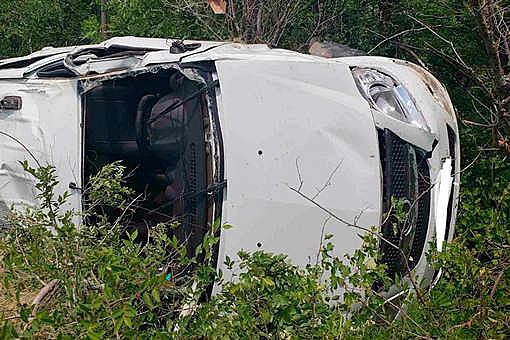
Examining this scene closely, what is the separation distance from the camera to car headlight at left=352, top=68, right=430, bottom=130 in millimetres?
4145

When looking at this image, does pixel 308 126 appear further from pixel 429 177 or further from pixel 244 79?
pixel 429 177

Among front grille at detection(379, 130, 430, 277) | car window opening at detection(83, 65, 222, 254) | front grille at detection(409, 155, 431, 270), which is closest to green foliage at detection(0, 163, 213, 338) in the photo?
car window opening at detection(83, 65, 222, 254)

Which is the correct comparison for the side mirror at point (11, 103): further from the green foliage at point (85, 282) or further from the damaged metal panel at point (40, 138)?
the green foliage at point (85, 282)

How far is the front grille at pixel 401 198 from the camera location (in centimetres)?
391

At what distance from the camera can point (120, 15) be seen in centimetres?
774

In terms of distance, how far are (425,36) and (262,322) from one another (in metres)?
4.61

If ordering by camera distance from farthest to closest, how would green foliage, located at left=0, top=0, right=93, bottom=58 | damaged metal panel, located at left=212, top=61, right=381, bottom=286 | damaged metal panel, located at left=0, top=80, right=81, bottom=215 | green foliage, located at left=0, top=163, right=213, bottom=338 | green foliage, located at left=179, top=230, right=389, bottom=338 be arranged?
green foliage, located at left=0, top=0, right=93, bottom=58
damaged metal panel, located at left=0, top=80, right=81, bottom=215
damaged metal panel, located at left=212, top=61, right=381, bottom=286
green foliage, located at left=179, top=230, right=389, bottom=338
green foliage, located at left=0, top=163, right=213, bottom=338

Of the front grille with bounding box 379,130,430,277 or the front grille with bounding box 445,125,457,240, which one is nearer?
the front grille with bounding box 379,130,430,277

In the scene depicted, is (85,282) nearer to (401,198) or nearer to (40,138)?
(40,138)

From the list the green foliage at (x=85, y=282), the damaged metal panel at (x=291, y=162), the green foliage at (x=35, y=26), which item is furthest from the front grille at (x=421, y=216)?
the green foliage at (x=35, y=26)

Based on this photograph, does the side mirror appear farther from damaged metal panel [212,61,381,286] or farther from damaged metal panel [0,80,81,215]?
damaged metal panel [212,61,381,286]

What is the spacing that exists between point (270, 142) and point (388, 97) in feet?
3.17

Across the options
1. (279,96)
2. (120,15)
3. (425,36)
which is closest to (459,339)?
(279,96)

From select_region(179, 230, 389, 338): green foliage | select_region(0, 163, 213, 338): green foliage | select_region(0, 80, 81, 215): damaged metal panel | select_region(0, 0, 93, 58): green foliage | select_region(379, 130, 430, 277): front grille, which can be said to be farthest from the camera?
select_region(0, 0, 93, 58): green foliage
